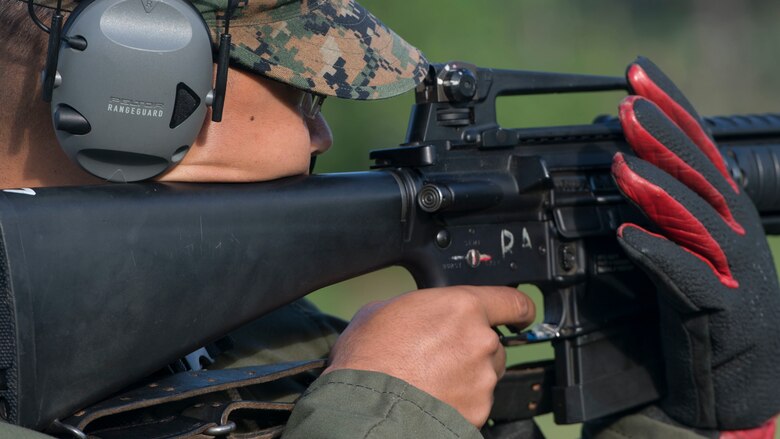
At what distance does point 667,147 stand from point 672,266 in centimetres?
23

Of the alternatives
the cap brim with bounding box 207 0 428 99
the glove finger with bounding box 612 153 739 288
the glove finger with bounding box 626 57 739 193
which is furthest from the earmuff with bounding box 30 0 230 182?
the glove finger with bounding box 626 57 739 193

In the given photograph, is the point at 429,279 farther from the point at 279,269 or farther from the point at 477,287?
the point at 279,269

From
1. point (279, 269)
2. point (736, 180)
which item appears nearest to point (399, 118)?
point (736, 180)

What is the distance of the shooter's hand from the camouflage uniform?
0.06 meters

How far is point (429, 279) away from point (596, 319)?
443mm

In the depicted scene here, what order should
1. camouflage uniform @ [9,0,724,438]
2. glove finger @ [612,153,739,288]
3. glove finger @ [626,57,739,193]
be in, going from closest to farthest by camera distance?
camouflage uniform @ [9,0,724,438] → glove finger @ [612,153,739,288] → glove finger @ [626,57,739,193]

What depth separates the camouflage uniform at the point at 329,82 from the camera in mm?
1439

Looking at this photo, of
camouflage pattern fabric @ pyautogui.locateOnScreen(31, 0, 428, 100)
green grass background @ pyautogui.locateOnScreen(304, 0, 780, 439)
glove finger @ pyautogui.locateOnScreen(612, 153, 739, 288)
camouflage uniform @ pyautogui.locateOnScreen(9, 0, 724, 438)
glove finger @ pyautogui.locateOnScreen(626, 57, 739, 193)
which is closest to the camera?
camouflage uniform @ pyautogui.locateOnScreen(9, 0, 724, 438)

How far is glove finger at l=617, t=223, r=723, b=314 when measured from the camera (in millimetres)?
1806

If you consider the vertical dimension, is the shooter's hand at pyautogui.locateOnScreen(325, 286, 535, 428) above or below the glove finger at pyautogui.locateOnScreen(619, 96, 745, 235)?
below

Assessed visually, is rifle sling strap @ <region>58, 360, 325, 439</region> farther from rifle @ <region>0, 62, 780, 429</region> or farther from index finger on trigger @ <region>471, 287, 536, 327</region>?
index finger on trigger @ <region>471, 287, 536, 327</region>

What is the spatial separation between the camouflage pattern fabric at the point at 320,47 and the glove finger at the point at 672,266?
0.48 m

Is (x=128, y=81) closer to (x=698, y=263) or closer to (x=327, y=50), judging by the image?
(x=327, y=50)

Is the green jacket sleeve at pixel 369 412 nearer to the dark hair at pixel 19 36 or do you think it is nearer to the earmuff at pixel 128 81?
the earmuff at pixel 128 81
